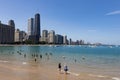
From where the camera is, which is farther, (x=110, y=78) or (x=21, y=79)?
(x=110, y=78)

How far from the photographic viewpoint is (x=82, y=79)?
31109mm

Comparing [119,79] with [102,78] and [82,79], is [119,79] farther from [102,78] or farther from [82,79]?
[82,79]

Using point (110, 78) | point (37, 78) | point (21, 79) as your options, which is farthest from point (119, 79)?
point (21, 79)

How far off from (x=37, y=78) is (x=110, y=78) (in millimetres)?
10375

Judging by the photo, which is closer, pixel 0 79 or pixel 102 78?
pixel 0 79

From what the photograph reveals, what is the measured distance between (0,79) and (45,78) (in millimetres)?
5911

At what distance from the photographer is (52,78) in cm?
3128

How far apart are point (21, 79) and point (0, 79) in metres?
2.67

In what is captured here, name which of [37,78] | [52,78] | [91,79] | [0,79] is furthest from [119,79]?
[0,79]

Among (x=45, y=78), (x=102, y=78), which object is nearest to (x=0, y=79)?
(x=45, y=78)

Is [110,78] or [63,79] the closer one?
[63,79]

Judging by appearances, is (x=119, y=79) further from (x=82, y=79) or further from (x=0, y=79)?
(x=0, y=79)

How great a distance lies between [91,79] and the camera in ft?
103

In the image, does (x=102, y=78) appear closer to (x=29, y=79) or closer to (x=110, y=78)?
(x=110, y=78)
